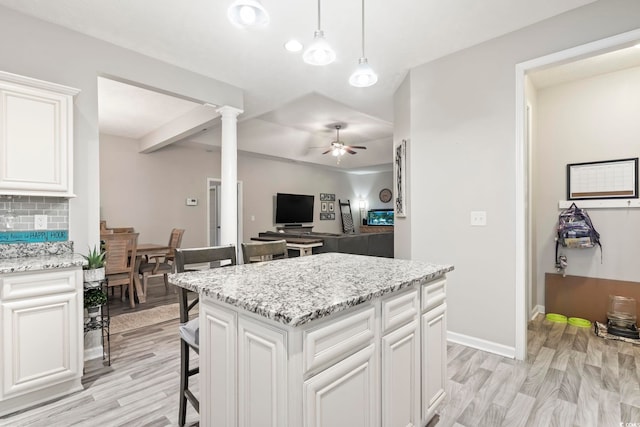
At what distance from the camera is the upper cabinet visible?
206 cm

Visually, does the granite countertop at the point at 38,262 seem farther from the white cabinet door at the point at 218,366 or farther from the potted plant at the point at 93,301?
the white cabinet door at the point at 218,366

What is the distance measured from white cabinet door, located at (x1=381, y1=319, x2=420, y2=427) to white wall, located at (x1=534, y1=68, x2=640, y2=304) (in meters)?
2.96

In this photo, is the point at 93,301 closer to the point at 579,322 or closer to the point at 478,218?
the point at 478,218

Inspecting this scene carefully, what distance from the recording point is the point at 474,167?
9.18 ft

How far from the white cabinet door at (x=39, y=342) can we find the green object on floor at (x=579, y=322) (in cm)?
442

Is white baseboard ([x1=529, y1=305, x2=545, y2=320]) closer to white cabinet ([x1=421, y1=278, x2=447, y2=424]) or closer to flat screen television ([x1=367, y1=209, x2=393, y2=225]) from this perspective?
white cabinet ([x1=421, y1=278, x2=447, y2=424])

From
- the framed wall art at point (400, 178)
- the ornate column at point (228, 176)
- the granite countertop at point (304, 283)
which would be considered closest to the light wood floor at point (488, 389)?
the granite countertop at point (304, 283)

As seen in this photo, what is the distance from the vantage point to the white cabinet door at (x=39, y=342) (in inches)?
73.0

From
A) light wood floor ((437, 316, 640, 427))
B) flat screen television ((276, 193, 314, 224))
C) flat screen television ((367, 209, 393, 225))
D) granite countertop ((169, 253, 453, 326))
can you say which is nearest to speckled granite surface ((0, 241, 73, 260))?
granite countertop ((169, 253, 453, 326))

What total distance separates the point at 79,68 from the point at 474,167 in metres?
3.40

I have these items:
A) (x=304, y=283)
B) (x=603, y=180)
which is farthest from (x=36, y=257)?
(x=603, y=180)

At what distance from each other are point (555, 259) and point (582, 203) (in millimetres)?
664

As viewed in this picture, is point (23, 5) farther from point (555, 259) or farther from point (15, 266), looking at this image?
point (555, 259)

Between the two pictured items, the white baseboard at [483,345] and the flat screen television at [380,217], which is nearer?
the white baseboard at [483,345]
